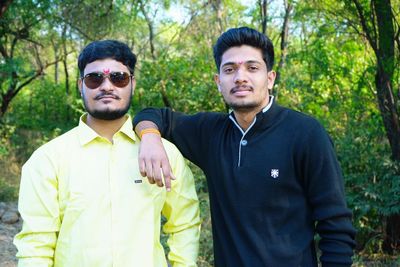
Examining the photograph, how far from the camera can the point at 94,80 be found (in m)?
2.47

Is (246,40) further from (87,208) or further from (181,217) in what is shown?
(87,208)

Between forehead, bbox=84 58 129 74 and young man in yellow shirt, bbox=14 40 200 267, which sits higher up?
forehead, bbox=84 58 129 74

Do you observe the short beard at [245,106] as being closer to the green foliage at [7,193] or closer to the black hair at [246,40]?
the black hair at [246,40]

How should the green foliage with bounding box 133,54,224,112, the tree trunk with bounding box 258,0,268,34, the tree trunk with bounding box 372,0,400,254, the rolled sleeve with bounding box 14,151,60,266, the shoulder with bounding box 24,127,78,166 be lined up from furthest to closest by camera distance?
1. the green foliage with bounding box 133,54,224,112
2. the tree trunk with bounding box 258,0,268,34
3. the tree trunk with bounding box 372,0,400,254
4. the shoulder with bounding box 24,127,78,166
5. the rolled sleeve with bounding box 14,151,60,266

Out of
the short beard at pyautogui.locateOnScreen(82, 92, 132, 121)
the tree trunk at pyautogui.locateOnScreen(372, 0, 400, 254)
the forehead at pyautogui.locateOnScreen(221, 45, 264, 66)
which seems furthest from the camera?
the tree trunk at pyautogui.locateOnScreen(372, 0, 400, 254)

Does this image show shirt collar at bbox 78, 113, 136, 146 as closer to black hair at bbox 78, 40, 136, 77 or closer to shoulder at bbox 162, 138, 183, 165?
shoulder at bbox 162, 138, 183, 165

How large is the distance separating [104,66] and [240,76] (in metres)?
0.71

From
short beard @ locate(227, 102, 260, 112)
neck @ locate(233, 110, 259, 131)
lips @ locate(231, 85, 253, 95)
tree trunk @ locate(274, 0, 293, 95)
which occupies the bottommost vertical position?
neck @ locate(233, 110, 259, 131)

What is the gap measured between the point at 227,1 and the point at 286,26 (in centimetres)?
165

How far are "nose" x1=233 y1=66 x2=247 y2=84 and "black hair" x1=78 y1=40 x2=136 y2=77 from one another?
0.58m

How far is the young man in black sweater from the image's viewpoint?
2.30 metres

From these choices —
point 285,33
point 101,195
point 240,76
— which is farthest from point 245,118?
point 285,33

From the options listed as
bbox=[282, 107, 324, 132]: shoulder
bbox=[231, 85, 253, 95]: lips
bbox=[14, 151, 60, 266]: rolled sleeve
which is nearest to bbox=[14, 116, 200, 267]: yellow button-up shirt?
bbox=[14, 151, 60, 266]: rolled sleeve

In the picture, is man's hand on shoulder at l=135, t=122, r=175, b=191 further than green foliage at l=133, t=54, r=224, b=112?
No
